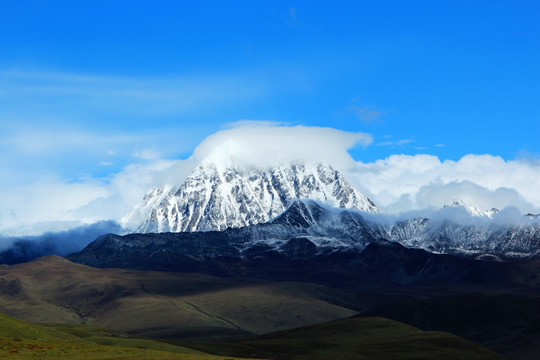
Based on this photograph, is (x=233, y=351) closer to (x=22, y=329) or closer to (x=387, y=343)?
(x=387, y=343)

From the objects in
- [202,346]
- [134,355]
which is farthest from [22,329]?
[202,346]

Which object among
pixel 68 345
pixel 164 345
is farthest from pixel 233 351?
pixel 68 345

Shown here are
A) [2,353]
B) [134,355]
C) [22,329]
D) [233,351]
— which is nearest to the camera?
[2,353]

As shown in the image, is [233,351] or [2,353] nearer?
[2,353]

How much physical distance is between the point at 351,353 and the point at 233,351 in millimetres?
25969

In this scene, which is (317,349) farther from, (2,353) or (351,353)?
(2,353)

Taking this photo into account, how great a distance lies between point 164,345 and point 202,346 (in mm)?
33763

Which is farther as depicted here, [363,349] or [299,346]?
[299,346]

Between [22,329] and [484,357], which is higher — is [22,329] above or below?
above

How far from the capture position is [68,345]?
10231 cm

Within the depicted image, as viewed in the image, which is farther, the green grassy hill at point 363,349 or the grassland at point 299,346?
the green grassy hill at point 363,349

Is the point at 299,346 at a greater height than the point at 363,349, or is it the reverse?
the point at 299,346

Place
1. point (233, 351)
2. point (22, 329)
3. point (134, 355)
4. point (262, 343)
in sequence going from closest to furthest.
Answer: point (134, 355), point (22, 329), point (233, 351), point (262, 343)

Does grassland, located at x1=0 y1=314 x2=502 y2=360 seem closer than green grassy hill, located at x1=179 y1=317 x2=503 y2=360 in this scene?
Yes
